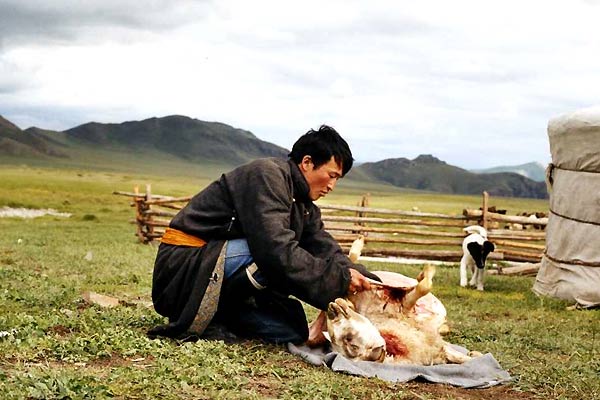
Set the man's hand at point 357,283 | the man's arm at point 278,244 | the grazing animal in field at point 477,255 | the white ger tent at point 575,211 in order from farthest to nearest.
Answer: the grazing animal in field at point 477,255
the white ger tent at point 575,211
the man's hand at point 357,283
the man's arm at point 278,244

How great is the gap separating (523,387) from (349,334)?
3.23ft

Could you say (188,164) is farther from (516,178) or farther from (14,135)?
(516,178)

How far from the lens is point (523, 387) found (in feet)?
13.5

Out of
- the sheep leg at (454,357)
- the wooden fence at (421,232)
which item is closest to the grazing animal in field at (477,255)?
the wooden fence at (421,232)

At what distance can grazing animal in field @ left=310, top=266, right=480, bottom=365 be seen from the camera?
4328 millimetres

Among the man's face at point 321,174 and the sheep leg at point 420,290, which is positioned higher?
the man's face at point 321,174

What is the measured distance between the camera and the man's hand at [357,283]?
4426 millimetres

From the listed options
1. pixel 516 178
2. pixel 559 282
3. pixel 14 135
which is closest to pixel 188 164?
pixel 14 135

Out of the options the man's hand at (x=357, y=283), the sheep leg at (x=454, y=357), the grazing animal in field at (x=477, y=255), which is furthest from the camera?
the grazing animal in field at (x=477, y=255)

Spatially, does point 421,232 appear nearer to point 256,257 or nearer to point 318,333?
point 318,333

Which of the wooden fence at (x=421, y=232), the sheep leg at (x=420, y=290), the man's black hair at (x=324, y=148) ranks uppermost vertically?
the man's black hair at (x=324, y=148)

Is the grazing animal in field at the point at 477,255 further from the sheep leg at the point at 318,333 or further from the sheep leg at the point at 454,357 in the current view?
the sheep leg at the point at 318,333

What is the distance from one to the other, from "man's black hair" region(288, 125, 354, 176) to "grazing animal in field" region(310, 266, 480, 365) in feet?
2.58

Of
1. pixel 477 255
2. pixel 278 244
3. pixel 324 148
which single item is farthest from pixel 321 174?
pixel 477 255
